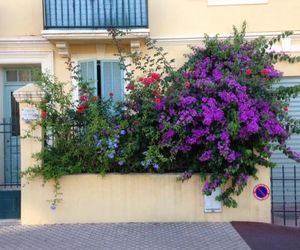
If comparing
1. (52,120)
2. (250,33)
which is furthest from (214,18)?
(52,120)

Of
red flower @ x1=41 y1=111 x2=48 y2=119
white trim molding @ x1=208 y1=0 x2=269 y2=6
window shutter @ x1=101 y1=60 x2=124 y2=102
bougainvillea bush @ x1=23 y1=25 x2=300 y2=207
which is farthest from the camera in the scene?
window shutter @ x1=101 y1=60 x2=124 y2=102

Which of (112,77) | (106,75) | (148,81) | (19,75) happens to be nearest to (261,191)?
(148,81)

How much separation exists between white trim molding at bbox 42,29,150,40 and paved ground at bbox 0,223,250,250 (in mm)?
3775

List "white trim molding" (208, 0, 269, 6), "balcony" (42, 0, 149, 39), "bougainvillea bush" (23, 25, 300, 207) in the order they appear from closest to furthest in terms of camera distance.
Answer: "bougainvillea bush" (23, 25, 300, 207)
"balcony" (42, 0, 149, 39)
"white trim molding" (208, 0, 269, 6)

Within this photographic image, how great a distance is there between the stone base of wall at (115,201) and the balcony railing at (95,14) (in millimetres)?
3342

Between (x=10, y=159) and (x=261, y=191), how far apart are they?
447 cm

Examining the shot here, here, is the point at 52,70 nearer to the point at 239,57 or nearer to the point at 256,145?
the point at 239,57

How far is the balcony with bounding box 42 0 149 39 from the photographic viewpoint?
31.5 feet

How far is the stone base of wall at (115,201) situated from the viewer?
25.8 feet

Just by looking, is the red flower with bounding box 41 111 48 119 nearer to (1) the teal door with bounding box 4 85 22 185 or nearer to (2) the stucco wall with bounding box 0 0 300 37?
(1) the teal door with bounding box 4 85 22 185

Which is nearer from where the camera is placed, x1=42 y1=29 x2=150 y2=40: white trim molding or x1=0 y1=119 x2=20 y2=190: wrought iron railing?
x1=0 y1=119 x2=20 y2=190: wrought iron railing

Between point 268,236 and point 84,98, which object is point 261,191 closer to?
point 268,236

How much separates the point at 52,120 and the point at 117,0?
3142 mm

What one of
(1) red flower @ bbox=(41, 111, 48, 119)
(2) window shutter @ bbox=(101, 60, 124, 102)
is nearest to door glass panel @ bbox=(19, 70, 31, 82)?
(2) window shutter @ bbox=(101, 60, 124, 102)
